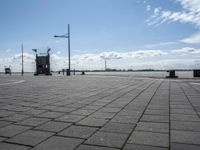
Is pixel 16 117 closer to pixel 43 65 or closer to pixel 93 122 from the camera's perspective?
pixel 93 122

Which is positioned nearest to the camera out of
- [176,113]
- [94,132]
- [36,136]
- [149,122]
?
[36,136]

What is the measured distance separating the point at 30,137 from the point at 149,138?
79.1 inches

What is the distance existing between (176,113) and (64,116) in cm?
288

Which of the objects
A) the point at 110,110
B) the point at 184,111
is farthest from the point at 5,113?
the point at 184,111

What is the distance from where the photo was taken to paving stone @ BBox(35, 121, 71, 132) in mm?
4457

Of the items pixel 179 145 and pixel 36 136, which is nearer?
pixel 179 145

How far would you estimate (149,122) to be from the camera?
506cm

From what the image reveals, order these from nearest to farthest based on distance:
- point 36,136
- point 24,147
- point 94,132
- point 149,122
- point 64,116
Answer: point 24,147 → point 36,136 → point 94,132 → point 149,122 → point 64,116

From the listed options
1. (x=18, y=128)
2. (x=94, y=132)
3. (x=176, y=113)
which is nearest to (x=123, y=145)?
(x=94, y=132)

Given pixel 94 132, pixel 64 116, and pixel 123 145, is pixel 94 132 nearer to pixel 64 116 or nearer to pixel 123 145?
pixel 123 145

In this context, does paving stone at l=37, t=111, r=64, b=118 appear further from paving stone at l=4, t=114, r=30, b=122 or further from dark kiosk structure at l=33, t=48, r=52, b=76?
dark kiosk structure at l=33, t=48, r=52, b=76

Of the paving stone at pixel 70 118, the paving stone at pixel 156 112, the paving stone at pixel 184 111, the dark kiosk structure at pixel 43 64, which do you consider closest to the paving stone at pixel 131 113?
the paving stone at pixel 156 112

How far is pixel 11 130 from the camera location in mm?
4406

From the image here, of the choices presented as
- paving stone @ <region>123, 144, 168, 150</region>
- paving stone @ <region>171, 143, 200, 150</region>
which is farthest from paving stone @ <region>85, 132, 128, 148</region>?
paving stone @ <region>171, 143, 200, 150</region>
